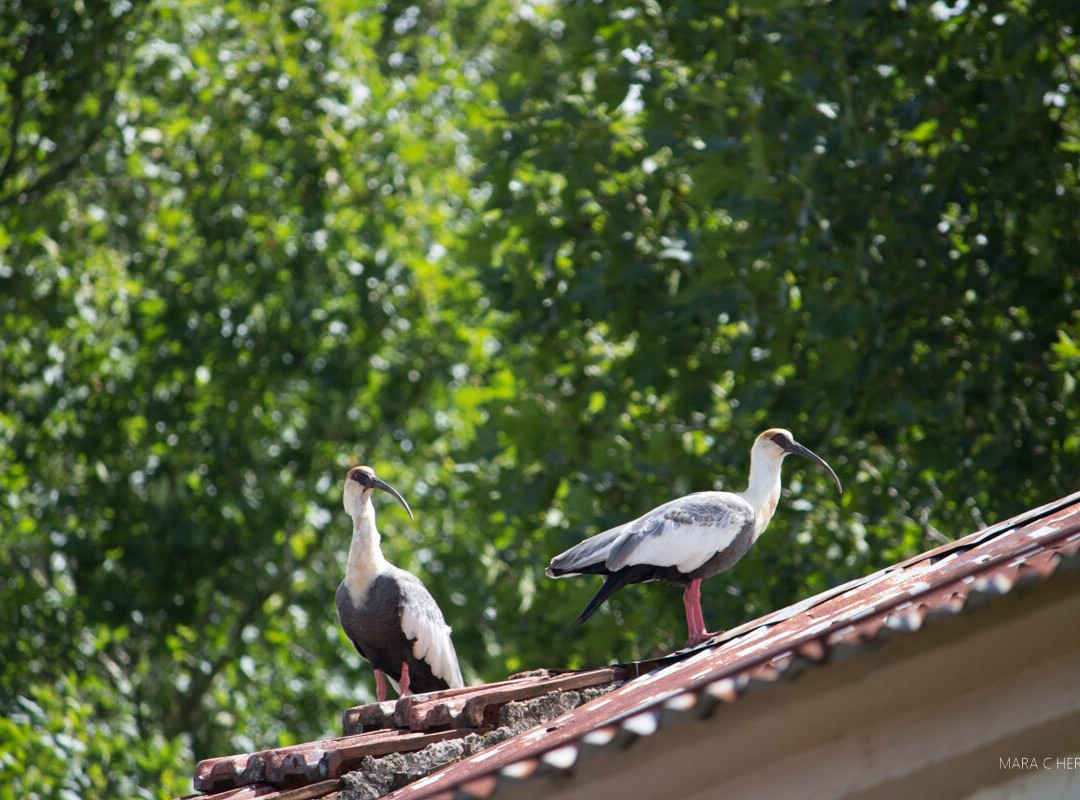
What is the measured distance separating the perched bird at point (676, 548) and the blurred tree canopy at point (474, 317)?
3.63m

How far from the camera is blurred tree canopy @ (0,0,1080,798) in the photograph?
9969mm

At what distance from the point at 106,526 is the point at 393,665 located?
9.92 m

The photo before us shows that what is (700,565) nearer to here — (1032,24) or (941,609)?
(941,609)

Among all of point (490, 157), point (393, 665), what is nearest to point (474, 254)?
point (490, 157)

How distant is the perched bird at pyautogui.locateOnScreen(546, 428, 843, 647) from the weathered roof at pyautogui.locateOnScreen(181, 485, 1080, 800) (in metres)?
0.49

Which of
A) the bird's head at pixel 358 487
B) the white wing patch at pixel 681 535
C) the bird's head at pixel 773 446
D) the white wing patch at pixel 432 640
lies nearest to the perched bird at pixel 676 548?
the white wing patch at pixel 681 535

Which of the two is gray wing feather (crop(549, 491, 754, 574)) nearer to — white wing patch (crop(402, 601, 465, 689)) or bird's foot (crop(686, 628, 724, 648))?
bird's foot (crop(686, 628, 724, 648))

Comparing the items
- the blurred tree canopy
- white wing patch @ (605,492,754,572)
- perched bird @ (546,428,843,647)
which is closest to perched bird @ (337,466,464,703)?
perched bird @ (546,428,843,647)

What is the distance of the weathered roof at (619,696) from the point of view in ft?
10.9

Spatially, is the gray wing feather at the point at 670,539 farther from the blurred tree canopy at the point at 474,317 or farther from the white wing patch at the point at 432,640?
the blurred tree canopy at the point at 474,317

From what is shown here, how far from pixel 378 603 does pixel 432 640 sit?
12.3 inches

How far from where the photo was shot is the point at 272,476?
16.1 meters

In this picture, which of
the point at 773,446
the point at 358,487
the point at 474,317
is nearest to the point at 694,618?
the point at 773,446

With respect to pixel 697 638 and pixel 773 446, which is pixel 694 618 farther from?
pixel 773 446
